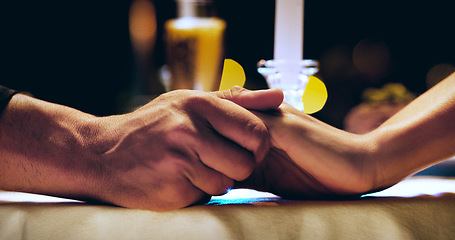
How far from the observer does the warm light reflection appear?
3.59 metres

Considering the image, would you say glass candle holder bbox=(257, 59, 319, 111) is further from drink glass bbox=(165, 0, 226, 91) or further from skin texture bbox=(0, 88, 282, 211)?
drink glass bbox=(165, 0, 226, 91)

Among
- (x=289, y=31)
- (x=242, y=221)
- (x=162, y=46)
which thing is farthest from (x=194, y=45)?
(x=242, y=221)

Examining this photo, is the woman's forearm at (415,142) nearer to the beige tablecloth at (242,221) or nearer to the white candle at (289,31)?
the beige tablecloth at (242,221)

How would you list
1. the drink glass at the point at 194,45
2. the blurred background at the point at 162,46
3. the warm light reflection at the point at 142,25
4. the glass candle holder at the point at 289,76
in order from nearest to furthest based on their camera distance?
the glass candle holder at the point at 289,76 → the blurred background at the point at 162,46 → the drink glass at the point at 194,45 → the warm light reflection at the point at 142,25

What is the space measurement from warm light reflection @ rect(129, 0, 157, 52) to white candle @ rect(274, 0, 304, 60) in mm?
2986

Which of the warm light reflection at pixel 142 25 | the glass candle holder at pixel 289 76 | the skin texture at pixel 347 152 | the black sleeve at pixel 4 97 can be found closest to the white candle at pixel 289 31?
the glass candle holder at pixel 289 76

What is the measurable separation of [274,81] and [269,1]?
2.56 meters

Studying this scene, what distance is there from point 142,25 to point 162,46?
323 millimetres

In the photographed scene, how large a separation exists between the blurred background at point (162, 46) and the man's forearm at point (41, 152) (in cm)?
253

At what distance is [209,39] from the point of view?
371 cm

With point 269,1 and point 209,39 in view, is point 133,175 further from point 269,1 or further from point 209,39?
point 209,39

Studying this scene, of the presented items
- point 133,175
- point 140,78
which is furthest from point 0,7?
point 133,175

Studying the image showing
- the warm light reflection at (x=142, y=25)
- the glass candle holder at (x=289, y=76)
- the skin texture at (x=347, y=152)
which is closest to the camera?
the skin texture at (x=347, y=152)

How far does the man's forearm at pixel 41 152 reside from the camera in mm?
458
